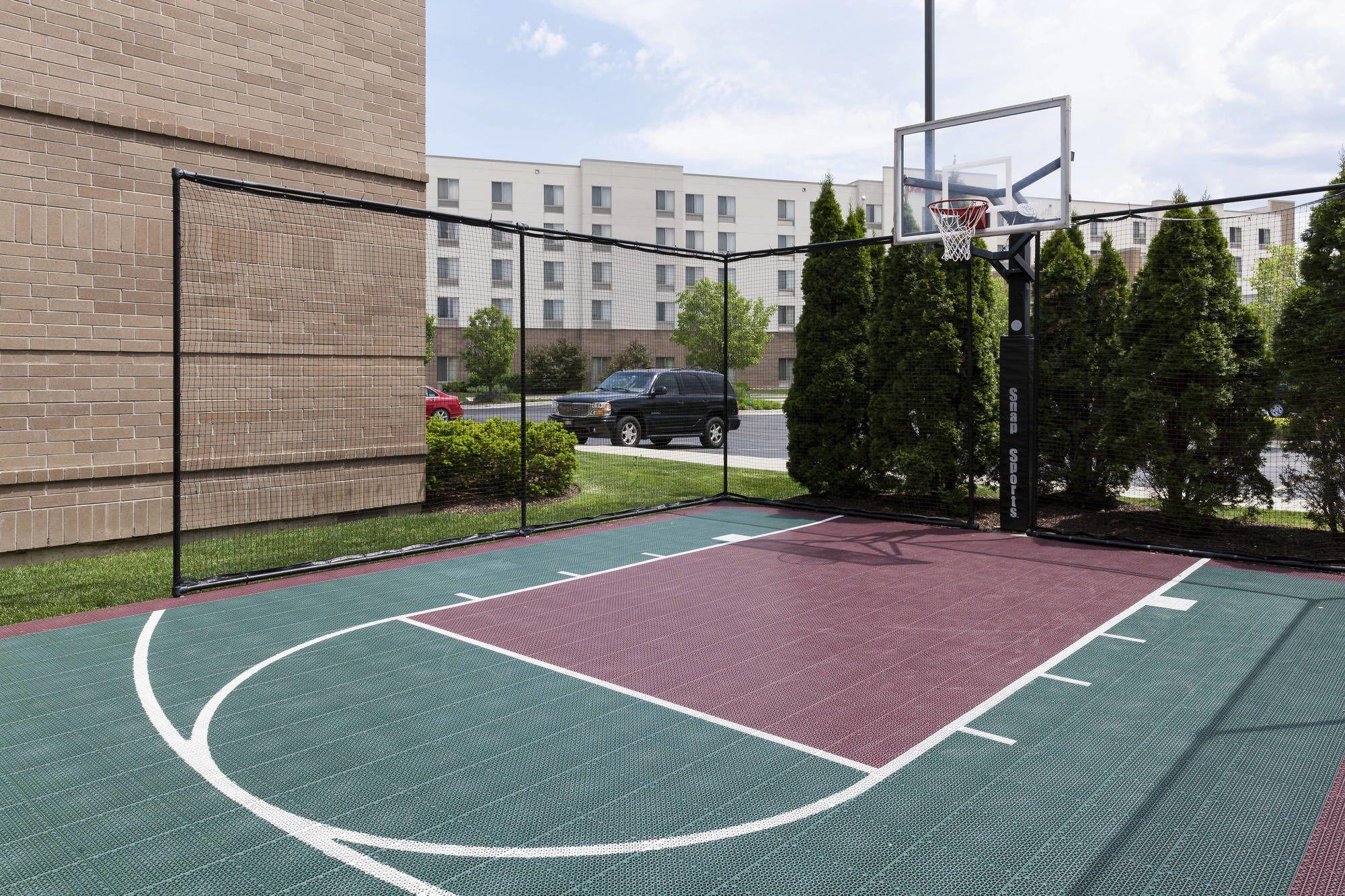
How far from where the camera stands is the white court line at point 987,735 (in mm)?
4445

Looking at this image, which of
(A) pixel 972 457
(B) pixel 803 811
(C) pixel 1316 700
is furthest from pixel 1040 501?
(B) pixel 803 811

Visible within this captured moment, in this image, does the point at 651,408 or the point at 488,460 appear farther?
the point at 651,408

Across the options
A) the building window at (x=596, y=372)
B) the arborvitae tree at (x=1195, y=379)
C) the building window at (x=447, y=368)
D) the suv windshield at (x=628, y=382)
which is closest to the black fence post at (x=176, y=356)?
the building window at (x=596, y=372)

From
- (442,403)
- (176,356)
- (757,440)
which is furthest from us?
(442,403)

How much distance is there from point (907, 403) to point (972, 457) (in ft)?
3.80

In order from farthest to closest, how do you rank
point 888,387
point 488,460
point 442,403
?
point 442,403 < point 488,460 < point 888,387

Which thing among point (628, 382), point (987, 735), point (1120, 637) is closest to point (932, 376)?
point (1120, 637)

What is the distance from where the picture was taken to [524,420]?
32.8ft

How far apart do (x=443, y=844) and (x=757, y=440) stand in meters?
15.6

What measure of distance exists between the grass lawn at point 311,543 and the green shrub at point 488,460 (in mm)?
424

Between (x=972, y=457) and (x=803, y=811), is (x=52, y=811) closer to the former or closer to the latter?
(x=803, y=811)

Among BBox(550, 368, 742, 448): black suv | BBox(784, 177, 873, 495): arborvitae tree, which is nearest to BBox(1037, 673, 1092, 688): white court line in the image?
BBox(784, 177, 873, 495): arborvitae tree

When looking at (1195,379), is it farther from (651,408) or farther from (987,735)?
(651,408)

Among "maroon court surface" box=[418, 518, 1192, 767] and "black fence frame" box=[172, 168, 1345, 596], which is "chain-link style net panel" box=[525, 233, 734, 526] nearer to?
"black fence frame" box=[172, 168, 1345, 596]
